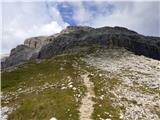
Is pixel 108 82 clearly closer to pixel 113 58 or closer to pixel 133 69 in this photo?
pixel 133 69

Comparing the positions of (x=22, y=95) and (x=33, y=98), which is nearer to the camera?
(x=33, y=98)

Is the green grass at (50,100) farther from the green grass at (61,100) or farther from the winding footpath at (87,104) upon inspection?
the winding footpath at (87,104)

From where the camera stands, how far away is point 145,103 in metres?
62.0

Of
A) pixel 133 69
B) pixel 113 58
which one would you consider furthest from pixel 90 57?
pixel 133 69

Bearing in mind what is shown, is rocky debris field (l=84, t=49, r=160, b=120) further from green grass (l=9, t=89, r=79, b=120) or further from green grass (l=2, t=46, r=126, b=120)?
green grass (l=9, t=89, r=79, b=120)

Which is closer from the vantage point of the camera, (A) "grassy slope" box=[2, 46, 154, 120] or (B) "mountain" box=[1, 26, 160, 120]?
(A) "grassy slope" box=[2, 46, 154, 120]

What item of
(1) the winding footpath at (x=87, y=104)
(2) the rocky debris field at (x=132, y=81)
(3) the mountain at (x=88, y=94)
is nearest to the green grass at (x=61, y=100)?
(3) the mountain at (x=88, y=94)

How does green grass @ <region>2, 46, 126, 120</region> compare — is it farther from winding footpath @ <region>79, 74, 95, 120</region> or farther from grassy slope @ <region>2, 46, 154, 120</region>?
winding footpath @ <region>79, 74, 95, 120</region>

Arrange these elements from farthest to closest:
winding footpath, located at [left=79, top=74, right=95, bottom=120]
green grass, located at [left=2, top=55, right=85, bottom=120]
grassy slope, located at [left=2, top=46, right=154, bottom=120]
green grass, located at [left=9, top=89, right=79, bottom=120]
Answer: green grass, located at [left=2, top=55, right=85, bottom=120] < grassy slope, located at [left=2, top=46, right=154, bottom=120] < green grass, located at [left=9, top=89, right=79, bottom=120] < winding footpath, located at [left=79, top=74, right=95, bottom=120]

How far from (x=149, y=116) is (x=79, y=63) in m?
54.4

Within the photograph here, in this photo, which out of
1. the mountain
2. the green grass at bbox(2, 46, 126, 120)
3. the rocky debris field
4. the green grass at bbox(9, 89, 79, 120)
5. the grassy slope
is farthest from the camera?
the rocky debris field

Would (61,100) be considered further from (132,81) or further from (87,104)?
(132,81)

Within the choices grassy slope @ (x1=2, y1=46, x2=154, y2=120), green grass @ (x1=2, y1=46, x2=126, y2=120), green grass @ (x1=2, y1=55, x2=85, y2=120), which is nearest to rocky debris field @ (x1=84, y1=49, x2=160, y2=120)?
grassy slope @ (x1=2, y1=46, x2=154, y2=120)

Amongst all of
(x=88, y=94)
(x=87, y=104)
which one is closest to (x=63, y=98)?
(x=88, y=94)
